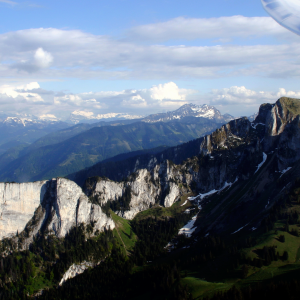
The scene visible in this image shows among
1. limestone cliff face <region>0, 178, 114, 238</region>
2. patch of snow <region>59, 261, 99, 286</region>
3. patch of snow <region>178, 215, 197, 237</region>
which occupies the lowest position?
patch of snow <region>59, 261, 99, 286</region>

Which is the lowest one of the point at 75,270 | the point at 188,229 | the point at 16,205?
the point at 75,270

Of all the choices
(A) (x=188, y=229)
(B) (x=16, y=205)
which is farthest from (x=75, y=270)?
(A) (x=188, y=229)

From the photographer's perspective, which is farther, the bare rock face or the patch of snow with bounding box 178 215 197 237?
the patch of snow with bounding box 178 215 197 237

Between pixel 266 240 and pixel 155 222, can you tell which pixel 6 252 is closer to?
pixel 155 222

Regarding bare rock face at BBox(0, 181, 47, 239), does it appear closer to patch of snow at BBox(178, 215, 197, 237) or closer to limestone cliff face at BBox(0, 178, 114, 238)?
limestone cliff face at BBox(0, 178, 114, 238)

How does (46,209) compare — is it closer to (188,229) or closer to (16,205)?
(16,205)

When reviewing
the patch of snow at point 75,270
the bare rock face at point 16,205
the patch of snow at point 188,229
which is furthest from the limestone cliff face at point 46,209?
the patch of snow at point 188,229

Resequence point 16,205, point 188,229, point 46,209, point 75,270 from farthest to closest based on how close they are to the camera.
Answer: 1. point 188,229
2. point 46,209
3. point 16,205
4. point 75,270

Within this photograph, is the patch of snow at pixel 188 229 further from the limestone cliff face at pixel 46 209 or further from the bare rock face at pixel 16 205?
the bare rock face at pixel 16 205

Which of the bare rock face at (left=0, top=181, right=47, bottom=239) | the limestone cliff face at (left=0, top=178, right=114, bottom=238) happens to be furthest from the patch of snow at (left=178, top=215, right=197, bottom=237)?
the bare rock face at (left=0, top=181, right=47, bottom=239)

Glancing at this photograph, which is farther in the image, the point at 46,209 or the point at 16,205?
the point at 46,209
